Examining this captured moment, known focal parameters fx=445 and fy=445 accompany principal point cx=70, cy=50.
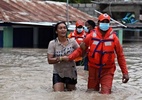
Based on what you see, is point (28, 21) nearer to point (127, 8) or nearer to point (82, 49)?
point (127, 8)

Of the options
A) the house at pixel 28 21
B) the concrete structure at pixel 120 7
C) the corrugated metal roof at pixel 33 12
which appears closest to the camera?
the house at pixel 28 21

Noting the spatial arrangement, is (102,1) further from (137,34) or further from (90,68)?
(90,68)

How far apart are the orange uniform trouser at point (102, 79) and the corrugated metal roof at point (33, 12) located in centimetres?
1878

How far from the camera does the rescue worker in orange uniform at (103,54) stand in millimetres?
8203

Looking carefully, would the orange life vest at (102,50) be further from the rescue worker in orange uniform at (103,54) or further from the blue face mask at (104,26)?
the blue face mask at (104,26)

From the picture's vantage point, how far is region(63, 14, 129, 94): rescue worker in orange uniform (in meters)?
8.20

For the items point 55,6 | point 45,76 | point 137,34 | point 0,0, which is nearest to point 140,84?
point 45,76

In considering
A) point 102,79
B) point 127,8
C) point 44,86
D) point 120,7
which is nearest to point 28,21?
point 120,7

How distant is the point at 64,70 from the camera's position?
8500mm

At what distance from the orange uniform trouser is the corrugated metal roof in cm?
1878

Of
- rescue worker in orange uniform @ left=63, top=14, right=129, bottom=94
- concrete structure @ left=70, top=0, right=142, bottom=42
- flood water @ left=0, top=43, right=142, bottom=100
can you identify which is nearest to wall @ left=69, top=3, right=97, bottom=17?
concrete structure @ left=70, top=0, right=142, bottom=42

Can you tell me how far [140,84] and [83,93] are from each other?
276 cm

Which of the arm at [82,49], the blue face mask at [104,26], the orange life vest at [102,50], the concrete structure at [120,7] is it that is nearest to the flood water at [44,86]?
the orange life vest at [102,50]

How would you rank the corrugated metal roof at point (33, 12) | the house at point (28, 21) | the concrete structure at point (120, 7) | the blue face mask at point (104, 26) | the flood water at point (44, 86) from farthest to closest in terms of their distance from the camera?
the concrete structure at point (120, 7), the corrugated metal roof at point (33, 12), the house at point (28, 21), the flood water at point (44, 86), the blue face mask at point (104, 26)
